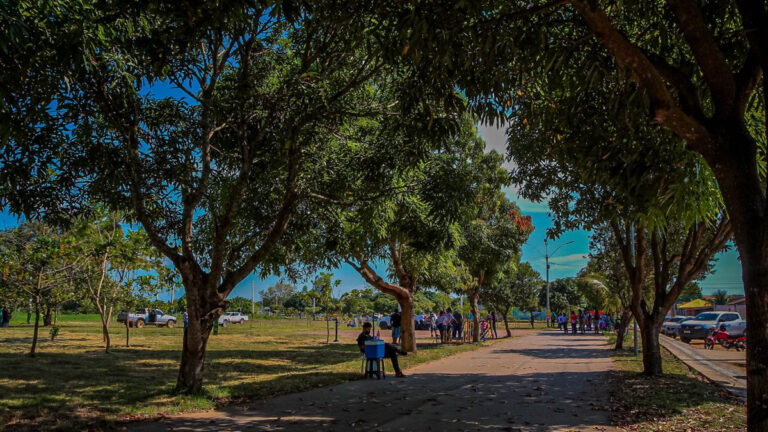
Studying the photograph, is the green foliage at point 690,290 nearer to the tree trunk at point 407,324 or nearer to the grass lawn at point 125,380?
the tree trunk at point 407,324

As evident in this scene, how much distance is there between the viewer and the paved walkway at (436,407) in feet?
25.0

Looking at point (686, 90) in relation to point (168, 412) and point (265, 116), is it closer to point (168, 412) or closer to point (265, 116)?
point (265, 116)

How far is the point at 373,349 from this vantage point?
41.6 ft

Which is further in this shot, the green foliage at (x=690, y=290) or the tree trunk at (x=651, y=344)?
the green foliage at (x=690, y=290)

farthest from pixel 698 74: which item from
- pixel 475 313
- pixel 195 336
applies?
pixel 475 313

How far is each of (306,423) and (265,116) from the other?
5.97 m

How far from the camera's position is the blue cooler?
1266cm

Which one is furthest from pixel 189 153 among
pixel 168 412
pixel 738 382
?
pixel 738 382

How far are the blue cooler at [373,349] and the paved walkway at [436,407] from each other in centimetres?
65

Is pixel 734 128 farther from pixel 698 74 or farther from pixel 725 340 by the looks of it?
pixel 725 340

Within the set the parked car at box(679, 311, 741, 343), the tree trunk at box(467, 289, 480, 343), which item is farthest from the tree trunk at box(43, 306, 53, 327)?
the parked car at box(679, 311, 741, 343)

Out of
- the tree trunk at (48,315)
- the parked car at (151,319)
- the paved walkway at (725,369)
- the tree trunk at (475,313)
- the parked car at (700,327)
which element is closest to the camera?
the paved walkway at (725,369)

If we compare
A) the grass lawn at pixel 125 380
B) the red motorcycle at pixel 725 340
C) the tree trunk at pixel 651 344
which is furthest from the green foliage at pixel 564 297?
the grass lawn at pixel 125 380

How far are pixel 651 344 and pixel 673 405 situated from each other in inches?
164
